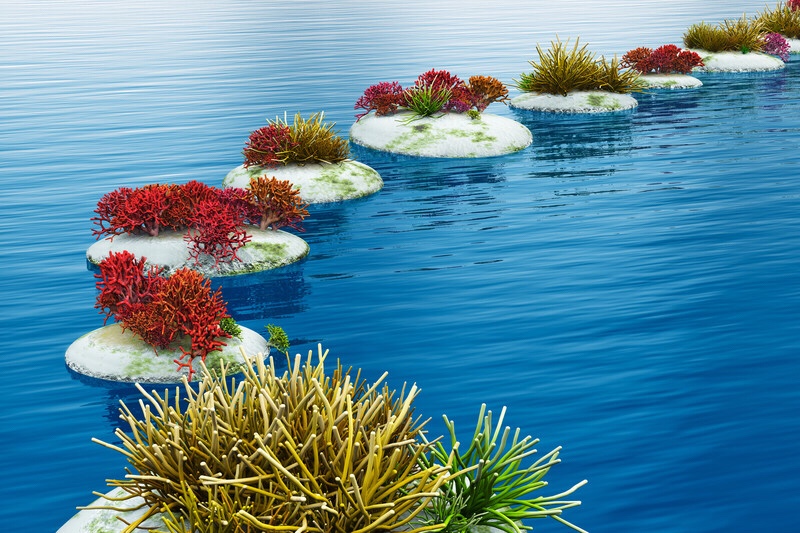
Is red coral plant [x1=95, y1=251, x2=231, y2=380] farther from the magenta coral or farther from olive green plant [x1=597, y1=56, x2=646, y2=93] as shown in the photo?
the magenta coral

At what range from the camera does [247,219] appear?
1496 centimetres

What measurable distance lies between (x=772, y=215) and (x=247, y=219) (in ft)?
29.9

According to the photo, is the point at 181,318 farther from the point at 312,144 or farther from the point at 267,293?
the point at 312,144

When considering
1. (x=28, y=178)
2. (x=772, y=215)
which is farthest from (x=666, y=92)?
(x=28, y=178)

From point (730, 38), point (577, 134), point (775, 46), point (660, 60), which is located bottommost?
point (577, 134)

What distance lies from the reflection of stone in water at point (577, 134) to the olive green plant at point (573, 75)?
3.01 ft

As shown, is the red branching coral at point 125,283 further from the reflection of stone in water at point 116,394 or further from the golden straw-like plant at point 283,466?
the golden straw-like plant at point 283,466

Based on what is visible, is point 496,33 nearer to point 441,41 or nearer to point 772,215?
point 441,41

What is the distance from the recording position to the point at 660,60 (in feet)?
109

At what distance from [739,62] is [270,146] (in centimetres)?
2419

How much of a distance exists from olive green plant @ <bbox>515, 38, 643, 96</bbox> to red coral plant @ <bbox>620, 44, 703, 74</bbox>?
3.83 metres

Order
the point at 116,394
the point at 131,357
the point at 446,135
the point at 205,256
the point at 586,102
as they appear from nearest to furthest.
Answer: the point at 116,394 < the point at 131,357 < the point at 205,256 < the point at 446,135 < the point at 586,102

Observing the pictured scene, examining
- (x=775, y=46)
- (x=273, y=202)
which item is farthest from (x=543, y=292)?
(x=775, y=46)

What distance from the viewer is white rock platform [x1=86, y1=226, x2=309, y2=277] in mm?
13664
